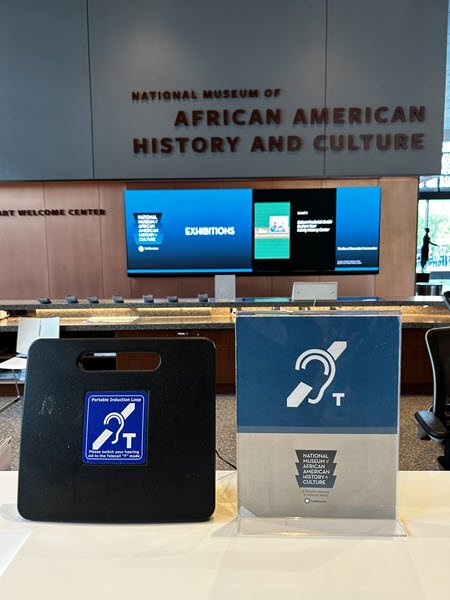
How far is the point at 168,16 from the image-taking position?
554cm

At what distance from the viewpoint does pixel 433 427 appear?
2082mm

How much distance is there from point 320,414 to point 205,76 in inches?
229

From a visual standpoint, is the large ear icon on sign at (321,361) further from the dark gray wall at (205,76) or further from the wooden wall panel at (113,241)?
the wooden wall panel at (113,241)

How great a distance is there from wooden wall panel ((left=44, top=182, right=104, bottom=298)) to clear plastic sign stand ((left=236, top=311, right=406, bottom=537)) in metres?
6.09

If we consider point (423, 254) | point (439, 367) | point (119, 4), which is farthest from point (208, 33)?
point (423, 254)

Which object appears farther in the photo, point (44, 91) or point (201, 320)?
point (44, 91)

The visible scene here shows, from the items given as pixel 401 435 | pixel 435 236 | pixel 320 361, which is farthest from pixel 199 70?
pixel 435 236

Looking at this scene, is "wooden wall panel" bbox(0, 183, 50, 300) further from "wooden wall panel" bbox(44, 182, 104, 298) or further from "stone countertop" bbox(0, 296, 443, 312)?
"stone countertop" bbox(0, 296, 443, 312)

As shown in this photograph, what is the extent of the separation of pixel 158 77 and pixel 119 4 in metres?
0.97

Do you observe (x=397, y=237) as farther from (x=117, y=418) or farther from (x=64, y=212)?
(x=117, y=418)

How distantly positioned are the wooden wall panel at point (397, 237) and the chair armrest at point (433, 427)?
4.36m

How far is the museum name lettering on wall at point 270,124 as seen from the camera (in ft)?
18.4

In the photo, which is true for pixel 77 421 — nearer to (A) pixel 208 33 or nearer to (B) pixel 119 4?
(A) pixel 208 33

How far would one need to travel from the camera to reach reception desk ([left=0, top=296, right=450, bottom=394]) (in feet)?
14.4
